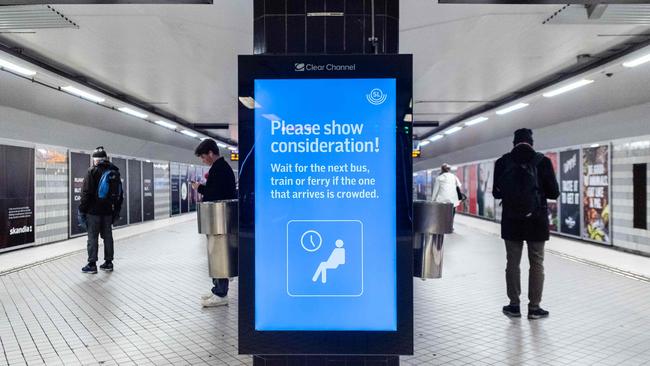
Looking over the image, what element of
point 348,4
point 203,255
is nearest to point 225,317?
point 348,4

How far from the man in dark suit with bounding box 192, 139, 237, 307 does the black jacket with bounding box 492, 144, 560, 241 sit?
286 centimetres

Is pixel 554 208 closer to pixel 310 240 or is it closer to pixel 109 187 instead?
pixel 109 187

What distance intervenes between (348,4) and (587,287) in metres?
4.90

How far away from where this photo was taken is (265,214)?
2297 mm

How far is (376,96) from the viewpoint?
2270 millimetres

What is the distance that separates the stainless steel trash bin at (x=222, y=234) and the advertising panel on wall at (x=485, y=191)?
14.0 meters

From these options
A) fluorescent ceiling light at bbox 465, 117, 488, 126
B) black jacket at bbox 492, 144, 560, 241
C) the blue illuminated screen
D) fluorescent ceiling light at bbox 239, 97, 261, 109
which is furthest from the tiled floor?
fluorescent ceiling light at bbox 465, 117, 488, 126

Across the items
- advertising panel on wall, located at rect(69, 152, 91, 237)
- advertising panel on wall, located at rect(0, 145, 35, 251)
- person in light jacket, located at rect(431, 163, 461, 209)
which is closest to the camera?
advertising panel on wall, located at rect(0, 145, 35, 251)

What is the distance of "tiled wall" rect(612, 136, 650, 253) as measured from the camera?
7.95 m

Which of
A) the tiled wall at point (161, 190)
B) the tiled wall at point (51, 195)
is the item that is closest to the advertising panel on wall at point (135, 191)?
the tiled wall at point (161, 190)

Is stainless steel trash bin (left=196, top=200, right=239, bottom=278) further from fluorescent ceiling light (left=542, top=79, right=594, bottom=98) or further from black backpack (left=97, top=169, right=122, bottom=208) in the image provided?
fluorescent ceiling light (left=542, top=79, right=594, bottom=98)

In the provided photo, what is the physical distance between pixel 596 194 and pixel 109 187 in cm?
909

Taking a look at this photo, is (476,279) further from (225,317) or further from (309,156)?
(309,156)

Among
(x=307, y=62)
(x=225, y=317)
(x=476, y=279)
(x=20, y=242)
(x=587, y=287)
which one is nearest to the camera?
(x=307, y=62)
